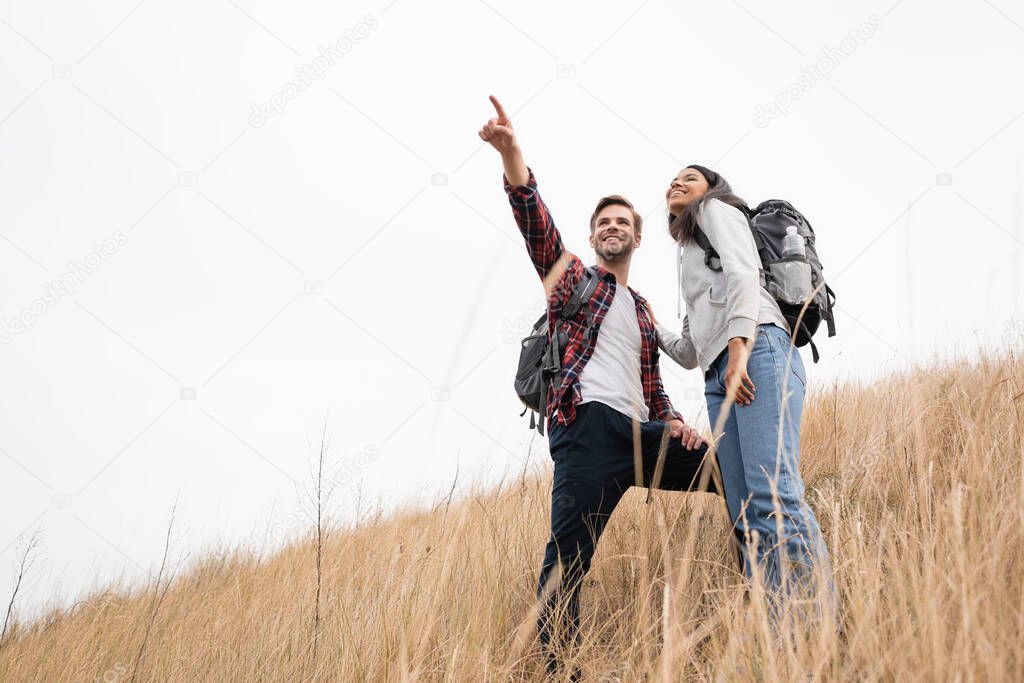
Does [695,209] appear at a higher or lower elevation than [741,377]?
higher

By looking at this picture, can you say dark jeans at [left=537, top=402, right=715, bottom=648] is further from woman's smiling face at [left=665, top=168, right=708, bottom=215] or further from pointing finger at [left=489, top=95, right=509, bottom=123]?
pointing finger at [left=489, top=95, right=509, bottom=123]

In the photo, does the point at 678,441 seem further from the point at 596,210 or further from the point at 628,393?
the point at 596,210

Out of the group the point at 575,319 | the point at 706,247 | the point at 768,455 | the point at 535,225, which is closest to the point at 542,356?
the point at 575,319

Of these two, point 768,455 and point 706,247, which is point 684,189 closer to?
point 706,247

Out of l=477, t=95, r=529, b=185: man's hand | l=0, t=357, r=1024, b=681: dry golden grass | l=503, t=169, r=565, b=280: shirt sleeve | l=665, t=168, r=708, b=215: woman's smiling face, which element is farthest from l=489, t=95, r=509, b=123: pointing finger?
l=0, t=357, r=1024, b=681: dry golden grass

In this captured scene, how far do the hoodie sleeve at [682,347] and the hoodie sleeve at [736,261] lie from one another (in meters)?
0.48

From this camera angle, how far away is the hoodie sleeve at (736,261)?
2.07 metres

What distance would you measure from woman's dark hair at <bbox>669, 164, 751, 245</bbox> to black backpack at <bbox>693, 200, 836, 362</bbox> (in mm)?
39

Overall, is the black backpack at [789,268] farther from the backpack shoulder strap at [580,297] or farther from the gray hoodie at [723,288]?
the backpack shoulder strap at [580,297]

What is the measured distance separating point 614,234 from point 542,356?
2.27 ft

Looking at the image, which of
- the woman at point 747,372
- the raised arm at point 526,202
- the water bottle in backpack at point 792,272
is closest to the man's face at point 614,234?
the raised arm at point 526,202

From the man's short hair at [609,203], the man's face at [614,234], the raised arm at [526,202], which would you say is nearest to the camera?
the raised arm at [526,202]

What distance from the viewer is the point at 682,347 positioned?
2686 millimetres

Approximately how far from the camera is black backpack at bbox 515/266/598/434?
260cm
